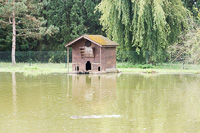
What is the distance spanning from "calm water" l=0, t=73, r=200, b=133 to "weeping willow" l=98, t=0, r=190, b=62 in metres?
15.9

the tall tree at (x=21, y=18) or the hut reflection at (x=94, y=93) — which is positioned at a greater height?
the tall tree at (x=21, y=18)

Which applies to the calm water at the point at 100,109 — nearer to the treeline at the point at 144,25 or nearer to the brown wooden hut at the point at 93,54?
the brown wooden hut at the point at 93,54

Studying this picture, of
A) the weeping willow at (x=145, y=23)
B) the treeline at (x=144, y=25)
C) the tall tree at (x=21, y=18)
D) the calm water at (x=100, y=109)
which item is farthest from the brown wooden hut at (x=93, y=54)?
the tall tree at (x=21, y=18)

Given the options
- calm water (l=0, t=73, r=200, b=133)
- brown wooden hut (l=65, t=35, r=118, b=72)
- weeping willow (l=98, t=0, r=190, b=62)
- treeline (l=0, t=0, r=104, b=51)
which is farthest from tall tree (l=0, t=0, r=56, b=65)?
calm water (l=0, t=73, r=200, b=133)

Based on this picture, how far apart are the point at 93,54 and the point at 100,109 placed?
700 inches

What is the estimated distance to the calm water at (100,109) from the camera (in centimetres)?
1170

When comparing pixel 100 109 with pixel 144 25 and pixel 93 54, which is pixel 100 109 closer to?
pixel 93 54

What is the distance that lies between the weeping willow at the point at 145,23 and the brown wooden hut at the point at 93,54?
551 centimetres

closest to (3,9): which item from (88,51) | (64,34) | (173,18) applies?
(64,34)

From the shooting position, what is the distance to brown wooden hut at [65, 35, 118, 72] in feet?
105

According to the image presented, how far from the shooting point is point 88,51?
32312mm

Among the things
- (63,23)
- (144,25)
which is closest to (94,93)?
(144,25)

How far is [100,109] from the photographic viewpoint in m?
14.6

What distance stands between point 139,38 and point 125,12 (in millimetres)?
2779
